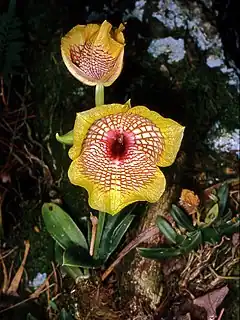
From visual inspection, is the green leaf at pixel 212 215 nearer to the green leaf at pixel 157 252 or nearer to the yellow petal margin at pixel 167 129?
the green leaf at pixel 157 252

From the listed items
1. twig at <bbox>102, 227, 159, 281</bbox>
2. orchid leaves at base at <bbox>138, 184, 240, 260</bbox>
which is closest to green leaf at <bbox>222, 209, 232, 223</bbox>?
orchid leaves at base at <bbox>138, 184, 240, 260</bbox>

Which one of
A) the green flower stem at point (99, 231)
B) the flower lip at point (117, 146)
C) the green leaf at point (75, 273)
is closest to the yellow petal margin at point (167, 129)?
the flower lip at point (117, 146)

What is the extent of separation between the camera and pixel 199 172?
1947 millimetres

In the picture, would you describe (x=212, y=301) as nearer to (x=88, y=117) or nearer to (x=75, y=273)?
(x=75, y=273)

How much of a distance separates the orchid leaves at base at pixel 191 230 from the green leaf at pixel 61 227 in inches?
6.9

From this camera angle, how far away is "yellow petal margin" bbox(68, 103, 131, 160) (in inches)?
54.5

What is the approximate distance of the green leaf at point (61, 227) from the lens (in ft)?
5.63

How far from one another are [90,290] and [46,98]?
61 centimetres

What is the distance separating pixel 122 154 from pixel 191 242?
0.38 metres

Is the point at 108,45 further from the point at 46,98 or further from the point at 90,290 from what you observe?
the point at 90,290

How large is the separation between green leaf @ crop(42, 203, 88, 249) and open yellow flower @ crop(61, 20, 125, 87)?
0.43 m

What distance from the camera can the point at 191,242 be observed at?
1.74 m

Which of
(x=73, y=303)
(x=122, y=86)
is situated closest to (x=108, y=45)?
(x=122, y=86)

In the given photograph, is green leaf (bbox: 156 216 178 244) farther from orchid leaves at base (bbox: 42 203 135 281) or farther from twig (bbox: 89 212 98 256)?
twig (bbox: 89 212 98 256)
